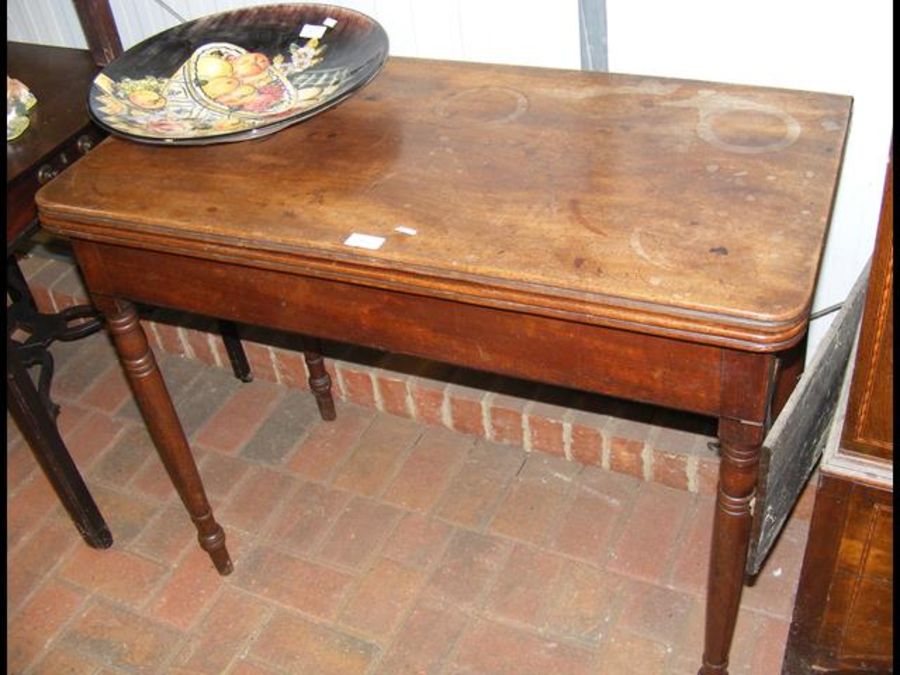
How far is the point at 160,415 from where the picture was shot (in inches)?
69.4

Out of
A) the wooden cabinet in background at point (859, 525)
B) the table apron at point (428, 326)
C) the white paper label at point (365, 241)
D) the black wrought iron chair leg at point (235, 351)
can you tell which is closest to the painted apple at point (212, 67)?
the table apron at point (428, 326)

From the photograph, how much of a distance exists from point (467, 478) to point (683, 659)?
1.98 ft

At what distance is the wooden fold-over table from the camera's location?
1.22 metres

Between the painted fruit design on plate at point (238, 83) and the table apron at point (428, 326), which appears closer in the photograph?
the table apron at point (428, 326)

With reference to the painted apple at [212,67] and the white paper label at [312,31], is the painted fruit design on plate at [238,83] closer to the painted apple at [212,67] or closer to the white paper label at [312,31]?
the painted apple at [212,67]

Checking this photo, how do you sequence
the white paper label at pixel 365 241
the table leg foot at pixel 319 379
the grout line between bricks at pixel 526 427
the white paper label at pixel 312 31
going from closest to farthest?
1. the white paper label at pixel 365 241
2. the white paper label at pixel 312 31
3. the grout line between bricks at pixel 526 427
4. the table leg foot at pixel 319 379

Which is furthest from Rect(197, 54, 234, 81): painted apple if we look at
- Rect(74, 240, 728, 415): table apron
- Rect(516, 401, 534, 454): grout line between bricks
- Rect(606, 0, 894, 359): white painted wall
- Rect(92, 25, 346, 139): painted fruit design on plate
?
Rect(516, 401, 534, 454): grout line between bricks

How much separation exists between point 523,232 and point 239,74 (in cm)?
65

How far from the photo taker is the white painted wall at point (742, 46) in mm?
1638

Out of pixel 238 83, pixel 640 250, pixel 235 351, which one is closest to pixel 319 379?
pixel 235 351

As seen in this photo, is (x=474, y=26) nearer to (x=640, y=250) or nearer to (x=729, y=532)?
(x=640, y=250)

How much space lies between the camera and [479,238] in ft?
4.32

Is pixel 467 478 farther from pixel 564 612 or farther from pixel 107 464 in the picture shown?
pixel 107 464

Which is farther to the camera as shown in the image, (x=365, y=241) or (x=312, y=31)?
(x=312, y=31)
